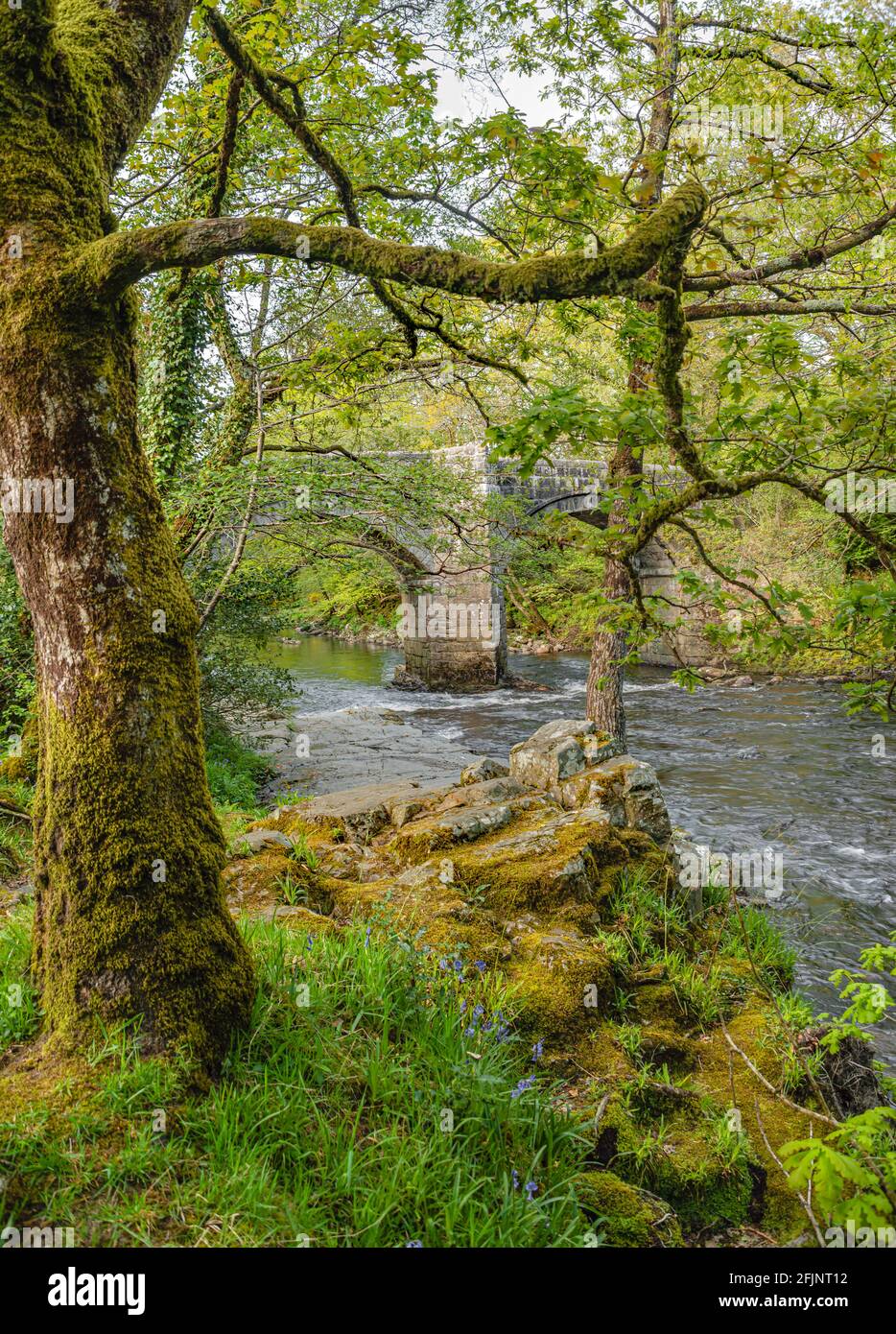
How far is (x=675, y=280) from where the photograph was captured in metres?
2.45

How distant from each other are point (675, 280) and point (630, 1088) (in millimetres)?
3274

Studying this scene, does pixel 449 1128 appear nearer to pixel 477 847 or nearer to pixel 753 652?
pixel 477 847

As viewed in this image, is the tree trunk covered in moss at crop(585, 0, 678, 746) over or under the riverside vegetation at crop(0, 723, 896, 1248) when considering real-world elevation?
over

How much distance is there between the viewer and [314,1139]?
2.32m

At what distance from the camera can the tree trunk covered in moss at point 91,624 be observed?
2277 millimetres

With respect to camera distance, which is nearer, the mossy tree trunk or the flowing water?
the mossy tree trunk

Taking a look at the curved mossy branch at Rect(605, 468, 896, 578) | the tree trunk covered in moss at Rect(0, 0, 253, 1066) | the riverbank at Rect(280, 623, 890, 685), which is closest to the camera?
the tree trunk covered in moss at Rect(0, 0, 253, 1066)

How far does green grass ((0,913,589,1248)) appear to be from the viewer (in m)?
2.02

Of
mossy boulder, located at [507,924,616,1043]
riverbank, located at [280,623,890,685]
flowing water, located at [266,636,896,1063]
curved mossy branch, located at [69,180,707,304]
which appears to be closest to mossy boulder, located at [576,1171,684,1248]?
mossy boulder, located at [507,924,616,1043]

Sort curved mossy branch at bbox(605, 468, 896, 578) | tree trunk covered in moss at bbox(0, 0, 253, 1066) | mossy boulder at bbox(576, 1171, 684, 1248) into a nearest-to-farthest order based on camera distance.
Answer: tree trunk covered in moss at bbox(0, 0, 253, 1066) < mossy boulder at bbox(576, 1171, 684, 1248) < curved mossy branch at bbox(605, 468, 896, 578)

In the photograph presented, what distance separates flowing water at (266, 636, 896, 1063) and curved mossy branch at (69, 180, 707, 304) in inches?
211

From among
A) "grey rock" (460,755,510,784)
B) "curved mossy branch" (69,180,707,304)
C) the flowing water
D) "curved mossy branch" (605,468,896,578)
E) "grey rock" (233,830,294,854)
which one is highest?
"curved mossy branch" (69,180,707,304)

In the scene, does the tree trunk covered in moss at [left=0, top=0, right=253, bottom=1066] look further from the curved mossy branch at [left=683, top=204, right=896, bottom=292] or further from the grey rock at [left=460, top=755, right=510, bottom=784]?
the curved mossy branch at [left=683, top=204, right=896, bottom=292]
